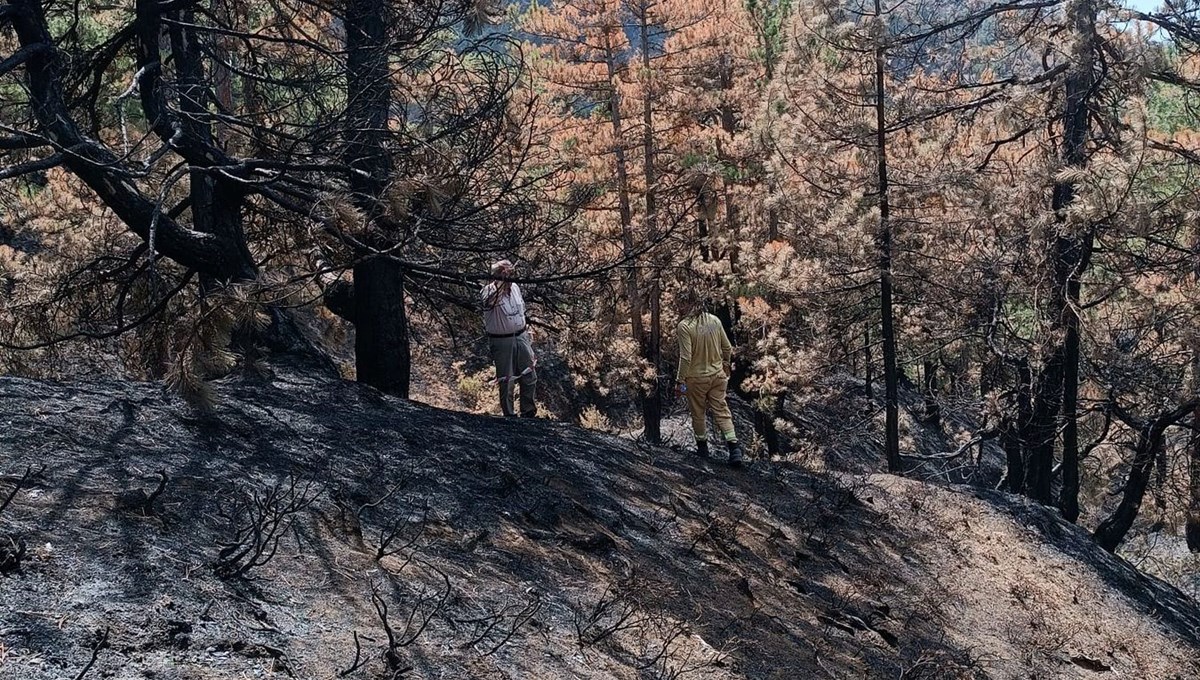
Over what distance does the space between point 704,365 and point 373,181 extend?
12.4 feet

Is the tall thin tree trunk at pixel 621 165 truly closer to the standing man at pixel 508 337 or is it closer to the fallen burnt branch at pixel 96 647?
the standing man at pixel 508 337

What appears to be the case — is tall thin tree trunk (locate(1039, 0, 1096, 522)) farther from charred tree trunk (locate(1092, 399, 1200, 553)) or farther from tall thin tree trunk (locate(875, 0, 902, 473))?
tall thin tree trunk (locate(875, 0, 902, 473))

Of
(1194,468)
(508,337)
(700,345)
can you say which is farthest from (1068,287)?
(508,337)

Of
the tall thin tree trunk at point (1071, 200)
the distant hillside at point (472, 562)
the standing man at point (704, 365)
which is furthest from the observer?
the tall thin tree trunk at point (1071, 200)

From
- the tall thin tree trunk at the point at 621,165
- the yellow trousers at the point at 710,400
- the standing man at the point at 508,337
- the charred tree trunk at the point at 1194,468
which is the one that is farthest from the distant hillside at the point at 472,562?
the tall thin tree trunk at the point at 621,165

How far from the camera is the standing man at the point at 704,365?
31.9 feet

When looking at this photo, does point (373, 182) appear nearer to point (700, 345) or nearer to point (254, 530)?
point (700, 345)

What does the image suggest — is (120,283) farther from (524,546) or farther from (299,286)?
(524,546)

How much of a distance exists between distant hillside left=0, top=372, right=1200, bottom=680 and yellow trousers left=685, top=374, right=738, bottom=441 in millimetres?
402

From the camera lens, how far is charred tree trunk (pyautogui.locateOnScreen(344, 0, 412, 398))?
306 inches

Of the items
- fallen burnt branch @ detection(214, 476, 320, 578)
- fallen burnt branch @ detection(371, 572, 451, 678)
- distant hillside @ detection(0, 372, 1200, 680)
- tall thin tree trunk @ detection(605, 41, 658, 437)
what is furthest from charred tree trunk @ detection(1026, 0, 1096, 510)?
fallen burnt branch @ detection(214, 476, 320, 578)

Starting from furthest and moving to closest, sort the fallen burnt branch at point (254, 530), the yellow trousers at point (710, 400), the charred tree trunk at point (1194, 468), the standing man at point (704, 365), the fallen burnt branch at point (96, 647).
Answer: the charred tree trunk at point (1194, 468)
the yellow trousers at point (710, 400)
the standing man at point (704, 365)
the fallen burnt branch at point (254, 530)
the fallen burnt branch at point (96, 647)

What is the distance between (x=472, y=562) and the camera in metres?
5.75

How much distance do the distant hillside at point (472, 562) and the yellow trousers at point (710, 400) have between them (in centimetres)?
40
